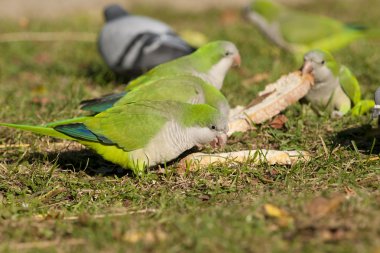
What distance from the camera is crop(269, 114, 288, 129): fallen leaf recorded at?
4.91 meters

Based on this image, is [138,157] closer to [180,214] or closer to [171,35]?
[180,214]

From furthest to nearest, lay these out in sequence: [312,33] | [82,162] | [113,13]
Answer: [312,33] < [113,13] < [82,162]

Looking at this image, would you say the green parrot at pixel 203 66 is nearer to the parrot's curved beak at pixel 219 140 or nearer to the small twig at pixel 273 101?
the small twig at pixel 273 101

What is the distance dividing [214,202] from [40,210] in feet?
3.21

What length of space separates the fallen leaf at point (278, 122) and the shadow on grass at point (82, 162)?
122 cm

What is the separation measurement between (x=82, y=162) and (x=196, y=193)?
107cm

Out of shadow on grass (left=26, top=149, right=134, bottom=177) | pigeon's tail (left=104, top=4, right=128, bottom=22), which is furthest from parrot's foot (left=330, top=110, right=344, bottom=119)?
pigeon's tail (left=104, top=4, right=128, bottom=22)

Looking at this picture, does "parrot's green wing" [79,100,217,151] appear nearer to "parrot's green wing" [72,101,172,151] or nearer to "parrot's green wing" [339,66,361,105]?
"parrot's green wing" [72,101,172,151]

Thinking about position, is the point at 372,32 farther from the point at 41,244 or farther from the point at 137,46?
the point at 41,244

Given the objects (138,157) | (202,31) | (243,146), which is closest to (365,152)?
(243,146)

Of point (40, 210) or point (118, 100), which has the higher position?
point (118, 100)

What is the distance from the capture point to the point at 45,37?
8.34 metres

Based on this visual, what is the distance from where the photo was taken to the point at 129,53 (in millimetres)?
6465

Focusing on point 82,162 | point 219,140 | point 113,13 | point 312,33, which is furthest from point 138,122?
point 312,33
